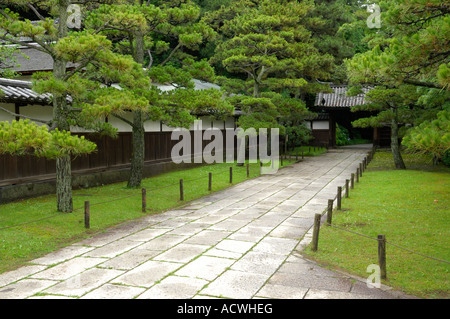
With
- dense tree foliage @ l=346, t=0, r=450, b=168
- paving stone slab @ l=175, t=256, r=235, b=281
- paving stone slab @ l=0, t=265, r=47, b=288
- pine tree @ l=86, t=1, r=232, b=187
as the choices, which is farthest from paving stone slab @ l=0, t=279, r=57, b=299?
pine tree @ l=86, t=1, r=232, b=187

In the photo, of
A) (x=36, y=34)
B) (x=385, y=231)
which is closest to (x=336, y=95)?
(x=385, y=231)

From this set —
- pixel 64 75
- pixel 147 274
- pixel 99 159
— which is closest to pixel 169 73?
pixel 99 159

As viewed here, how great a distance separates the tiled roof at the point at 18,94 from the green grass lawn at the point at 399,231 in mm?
8952

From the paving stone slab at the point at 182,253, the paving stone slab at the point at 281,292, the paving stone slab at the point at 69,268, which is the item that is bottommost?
the paving stone slab at the point at 281,292

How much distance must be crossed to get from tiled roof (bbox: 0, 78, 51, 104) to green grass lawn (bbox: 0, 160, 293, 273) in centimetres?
308

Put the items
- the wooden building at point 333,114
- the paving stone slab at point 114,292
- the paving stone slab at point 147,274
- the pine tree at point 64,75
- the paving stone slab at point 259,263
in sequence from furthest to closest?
the wooden building at point 333,114, the pine tree at point 64,75, the paving stone slab at point 259,263, the paving stone slab at point 147,274, the paving stone slab at point 114,292

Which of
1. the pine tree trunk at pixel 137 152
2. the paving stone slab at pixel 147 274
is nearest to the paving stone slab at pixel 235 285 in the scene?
the paving stone slab at pixel 147 274

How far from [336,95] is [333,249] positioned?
26.7m

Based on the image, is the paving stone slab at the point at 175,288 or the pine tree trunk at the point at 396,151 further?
the pine tree trunk at the point at 396,151

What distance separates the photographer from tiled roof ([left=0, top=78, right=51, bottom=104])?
10931mm

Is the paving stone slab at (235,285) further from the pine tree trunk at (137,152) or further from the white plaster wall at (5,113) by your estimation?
the white plaster wall at (5,113)

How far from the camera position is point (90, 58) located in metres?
9.58

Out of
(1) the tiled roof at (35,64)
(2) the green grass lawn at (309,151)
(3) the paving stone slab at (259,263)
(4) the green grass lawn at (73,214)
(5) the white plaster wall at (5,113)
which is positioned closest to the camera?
(3) the paving stone slab at (259,263)

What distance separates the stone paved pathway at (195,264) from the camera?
573cm
